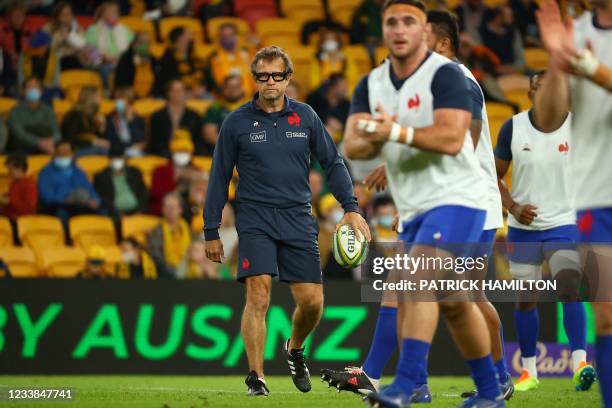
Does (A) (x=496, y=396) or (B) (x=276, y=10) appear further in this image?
(B) (x=276, y=10)

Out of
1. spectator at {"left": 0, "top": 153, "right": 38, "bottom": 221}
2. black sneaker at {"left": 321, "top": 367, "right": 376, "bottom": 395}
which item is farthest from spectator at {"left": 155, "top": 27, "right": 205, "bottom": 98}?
black sneaker at {"left": 321, "top": 367, "right": 376, "bottom": 395}

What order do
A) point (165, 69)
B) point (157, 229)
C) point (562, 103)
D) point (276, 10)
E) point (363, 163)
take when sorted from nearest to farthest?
point (562, 103)
point (157, 229)
point (363, 163)
point (165, 69)
point (276, 10)

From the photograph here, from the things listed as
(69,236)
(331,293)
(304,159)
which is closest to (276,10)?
(69,236)

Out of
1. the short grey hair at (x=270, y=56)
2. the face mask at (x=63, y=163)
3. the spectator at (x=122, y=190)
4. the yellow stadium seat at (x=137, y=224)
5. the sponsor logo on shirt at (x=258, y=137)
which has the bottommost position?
the yellow stadium seat at (x=137, y=224)

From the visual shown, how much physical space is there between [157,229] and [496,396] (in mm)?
7675

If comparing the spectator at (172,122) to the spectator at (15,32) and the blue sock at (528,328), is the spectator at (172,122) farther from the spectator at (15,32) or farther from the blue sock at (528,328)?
the blue sock at (528,328)

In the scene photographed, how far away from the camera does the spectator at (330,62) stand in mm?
17438

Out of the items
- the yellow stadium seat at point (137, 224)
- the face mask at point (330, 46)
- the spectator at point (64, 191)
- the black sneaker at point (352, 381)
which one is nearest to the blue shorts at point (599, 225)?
the black sneaker at point (352, 381)

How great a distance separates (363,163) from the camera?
1590 centimetres

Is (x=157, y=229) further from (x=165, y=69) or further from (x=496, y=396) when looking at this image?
(x=496, y=396)

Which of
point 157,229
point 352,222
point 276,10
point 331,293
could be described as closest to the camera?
point 352,222

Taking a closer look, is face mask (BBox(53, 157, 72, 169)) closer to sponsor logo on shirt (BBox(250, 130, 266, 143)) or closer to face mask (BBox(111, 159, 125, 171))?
face mask (BBox(111, 159, 125, 171))

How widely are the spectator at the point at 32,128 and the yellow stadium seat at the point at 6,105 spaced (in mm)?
240

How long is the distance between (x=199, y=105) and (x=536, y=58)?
18.6 ft
